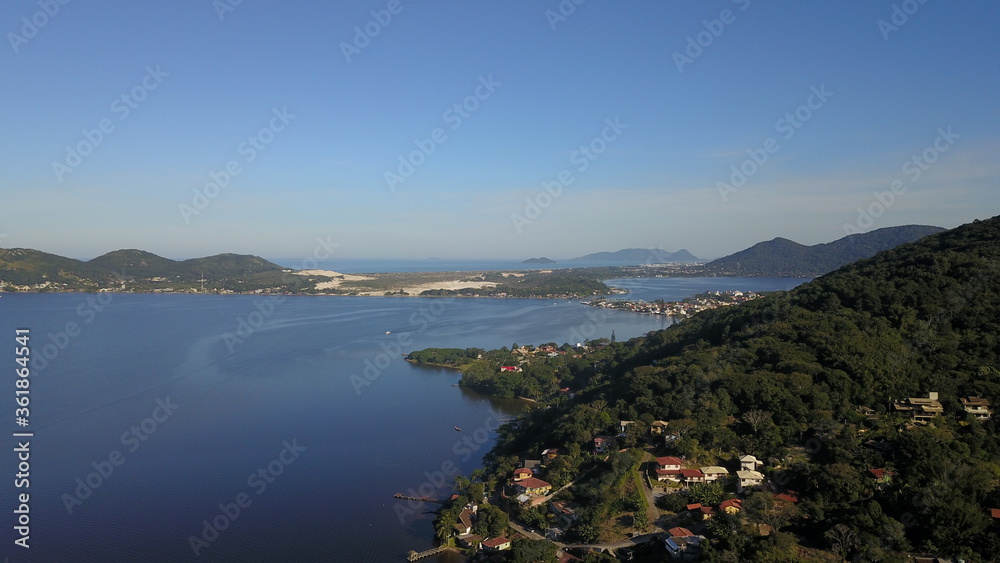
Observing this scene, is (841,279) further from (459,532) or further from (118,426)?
(118,426)

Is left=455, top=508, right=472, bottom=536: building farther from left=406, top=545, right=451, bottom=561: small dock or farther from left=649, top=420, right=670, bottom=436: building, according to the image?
left=649, top=420, right=670, bottom=436: building

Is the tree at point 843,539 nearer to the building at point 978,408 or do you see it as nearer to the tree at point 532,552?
the tree at point 532,552

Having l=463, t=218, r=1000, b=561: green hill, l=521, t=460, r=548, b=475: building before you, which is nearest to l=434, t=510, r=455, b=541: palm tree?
l=463, t=218, r=1000, b=561: green hill

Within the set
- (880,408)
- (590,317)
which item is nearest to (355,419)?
(880,408)

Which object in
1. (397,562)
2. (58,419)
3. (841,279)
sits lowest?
(397,562)

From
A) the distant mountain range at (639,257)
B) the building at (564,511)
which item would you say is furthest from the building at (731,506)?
the distant mountain range at (639,257)
